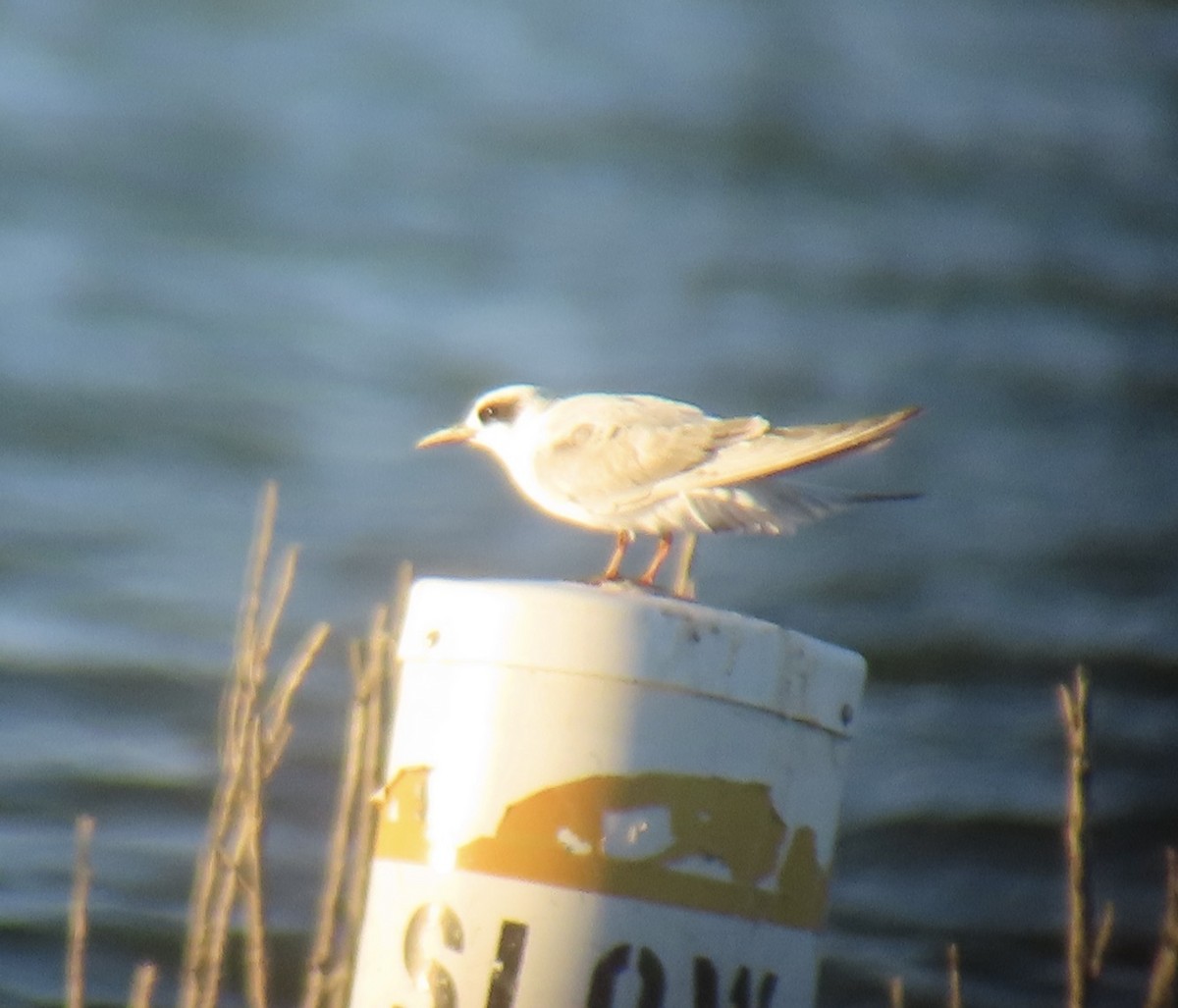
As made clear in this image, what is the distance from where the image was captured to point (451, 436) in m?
4.61

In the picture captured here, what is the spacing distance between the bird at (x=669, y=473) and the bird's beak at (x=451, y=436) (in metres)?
0.57

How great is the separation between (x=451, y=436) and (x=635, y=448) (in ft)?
3.07

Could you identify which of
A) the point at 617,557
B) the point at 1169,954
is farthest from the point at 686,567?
the point at 1169,954

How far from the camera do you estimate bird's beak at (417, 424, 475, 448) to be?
4.54m

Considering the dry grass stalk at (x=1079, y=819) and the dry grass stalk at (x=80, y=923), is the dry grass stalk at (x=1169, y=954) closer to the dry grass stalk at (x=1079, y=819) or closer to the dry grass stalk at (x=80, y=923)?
the dry grass stalk at (x=1079, y=819)

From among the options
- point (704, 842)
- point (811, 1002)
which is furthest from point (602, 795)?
point (811, 1002)

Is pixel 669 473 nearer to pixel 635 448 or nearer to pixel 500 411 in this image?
pixel 635 448

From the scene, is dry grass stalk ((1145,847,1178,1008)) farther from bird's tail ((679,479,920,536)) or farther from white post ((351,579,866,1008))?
bird's tail ((679,479,920,536))

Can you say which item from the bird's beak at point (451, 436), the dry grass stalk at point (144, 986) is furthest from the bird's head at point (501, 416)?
the dry grass stalk at point (144, 986)

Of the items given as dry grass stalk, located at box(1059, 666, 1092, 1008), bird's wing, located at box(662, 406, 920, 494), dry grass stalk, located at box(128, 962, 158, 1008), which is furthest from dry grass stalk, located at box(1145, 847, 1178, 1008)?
dry grass stalk, located at box(128, 962, 158, 1008)

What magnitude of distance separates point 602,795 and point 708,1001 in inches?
13.4

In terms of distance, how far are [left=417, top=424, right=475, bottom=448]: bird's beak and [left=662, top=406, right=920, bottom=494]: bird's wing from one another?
94 centimetres

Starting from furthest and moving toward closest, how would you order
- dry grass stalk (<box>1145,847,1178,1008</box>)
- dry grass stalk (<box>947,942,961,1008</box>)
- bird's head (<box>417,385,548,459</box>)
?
bird's head (<box>417,385,548,459</box>) → dry grass stalk (<box>947,942,961,1008</box>) → dry grass stalk (<box>1145,847,1178,1008</box>)

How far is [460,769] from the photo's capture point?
2.50 meters
